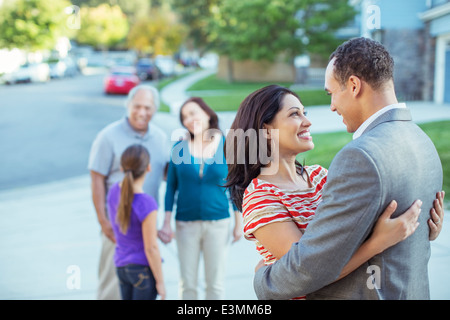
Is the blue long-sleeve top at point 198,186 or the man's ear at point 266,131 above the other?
the man's ear at point 266,131

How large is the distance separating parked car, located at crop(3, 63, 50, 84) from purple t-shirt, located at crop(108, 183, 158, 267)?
94.4ft

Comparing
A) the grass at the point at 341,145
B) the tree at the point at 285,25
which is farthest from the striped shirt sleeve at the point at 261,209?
the tree at the point at 285,25

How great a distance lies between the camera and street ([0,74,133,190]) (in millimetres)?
9766

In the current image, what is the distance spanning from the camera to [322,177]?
6.26ft

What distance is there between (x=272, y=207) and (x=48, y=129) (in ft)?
46.4

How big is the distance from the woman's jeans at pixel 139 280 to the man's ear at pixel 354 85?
2015 millimetres

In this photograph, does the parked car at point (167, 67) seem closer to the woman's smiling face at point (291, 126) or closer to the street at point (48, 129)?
the street at point (48, 129)

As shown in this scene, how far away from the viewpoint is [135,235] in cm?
307

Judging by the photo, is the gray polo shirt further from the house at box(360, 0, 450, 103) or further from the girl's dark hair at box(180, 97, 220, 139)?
the house at box(360, 0, 450, 103)

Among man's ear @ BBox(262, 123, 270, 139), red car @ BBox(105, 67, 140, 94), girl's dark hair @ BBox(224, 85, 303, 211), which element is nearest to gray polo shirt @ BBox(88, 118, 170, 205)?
girl's dark hair @ BBox(224, 85, 303, 211)

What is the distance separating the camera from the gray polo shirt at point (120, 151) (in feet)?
11.5

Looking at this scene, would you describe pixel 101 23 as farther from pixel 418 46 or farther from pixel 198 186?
pixel 198 186

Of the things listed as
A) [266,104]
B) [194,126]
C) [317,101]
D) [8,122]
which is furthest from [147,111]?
[8,122]

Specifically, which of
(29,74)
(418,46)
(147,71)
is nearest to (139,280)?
(418,46)
